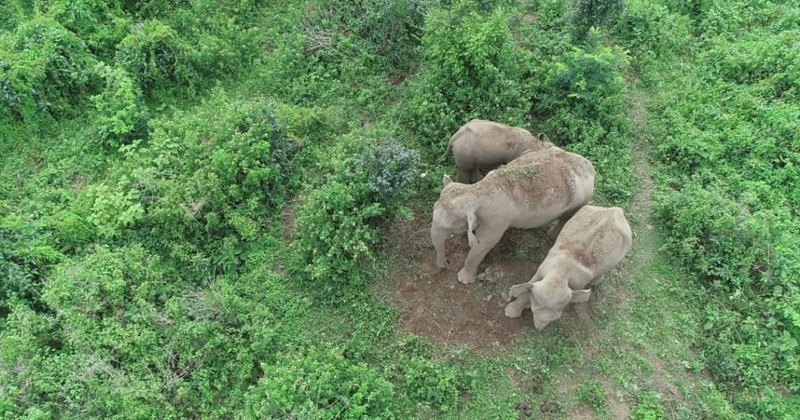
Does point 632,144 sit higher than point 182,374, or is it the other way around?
point 632,144

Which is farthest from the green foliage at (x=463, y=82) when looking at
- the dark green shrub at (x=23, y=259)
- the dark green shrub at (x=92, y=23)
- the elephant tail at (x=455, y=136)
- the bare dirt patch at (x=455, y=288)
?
the dark green shrub at (x=92, y=23)

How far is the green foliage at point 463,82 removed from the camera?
9531mm

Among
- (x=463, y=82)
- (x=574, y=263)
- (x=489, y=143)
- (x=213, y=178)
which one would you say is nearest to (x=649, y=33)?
(x=463, y=82)

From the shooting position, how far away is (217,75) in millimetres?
11258

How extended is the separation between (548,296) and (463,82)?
446cm

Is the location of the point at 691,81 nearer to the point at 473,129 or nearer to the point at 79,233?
the point at 473,129

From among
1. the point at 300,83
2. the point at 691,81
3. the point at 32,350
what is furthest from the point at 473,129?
the point at 32,350

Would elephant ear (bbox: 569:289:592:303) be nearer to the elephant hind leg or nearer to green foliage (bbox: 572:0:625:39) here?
the elephant hind leg

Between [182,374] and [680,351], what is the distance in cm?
690

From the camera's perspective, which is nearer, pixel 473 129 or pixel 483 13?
pixel 473 129

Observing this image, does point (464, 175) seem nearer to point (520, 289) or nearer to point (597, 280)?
point (520, 289)

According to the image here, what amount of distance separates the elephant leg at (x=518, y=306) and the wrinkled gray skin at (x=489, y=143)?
7.76 ft

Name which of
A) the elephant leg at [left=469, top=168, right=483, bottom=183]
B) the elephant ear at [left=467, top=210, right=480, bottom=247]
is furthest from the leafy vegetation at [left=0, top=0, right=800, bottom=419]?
the elephant ear at [left=467, top=210, right=480, bottom=247]

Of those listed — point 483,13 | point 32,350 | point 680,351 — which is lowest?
point 680,351
